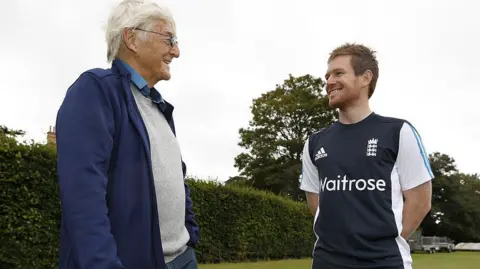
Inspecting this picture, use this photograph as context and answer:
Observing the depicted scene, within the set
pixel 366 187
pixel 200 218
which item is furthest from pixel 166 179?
pixel 200 218

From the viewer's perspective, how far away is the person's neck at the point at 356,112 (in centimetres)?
329

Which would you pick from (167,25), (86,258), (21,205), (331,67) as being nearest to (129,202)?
(86,258)

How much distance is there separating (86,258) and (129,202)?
266mm

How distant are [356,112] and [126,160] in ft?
5.80

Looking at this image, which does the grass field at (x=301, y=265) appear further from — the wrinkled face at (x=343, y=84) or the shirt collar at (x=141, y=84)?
the shirt collar at (x=141, y=84)

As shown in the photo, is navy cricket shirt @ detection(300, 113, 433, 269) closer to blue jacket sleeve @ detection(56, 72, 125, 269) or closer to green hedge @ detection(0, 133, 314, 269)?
blue jacket sleeve @ detection(56, 72, 125, 269)

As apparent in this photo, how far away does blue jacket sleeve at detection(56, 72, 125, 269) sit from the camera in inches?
68.0

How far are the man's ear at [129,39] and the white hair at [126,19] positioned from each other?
0.05 feet

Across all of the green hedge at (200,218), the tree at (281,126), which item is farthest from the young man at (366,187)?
the tree at (281,126)

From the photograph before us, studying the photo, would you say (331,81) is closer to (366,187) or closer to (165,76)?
(366,187)

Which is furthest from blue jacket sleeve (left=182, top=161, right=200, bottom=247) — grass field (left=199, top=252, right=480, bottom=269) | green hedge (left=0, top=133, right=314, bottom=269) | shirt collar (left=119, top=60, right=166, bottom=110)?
grass field (left=199, top=252, right=480, bottom=269)

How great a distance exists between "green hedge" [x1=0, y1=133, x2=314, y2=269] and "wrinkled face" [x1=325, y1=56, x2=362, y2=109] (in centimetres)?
714

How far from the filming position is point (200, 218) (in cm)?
1582

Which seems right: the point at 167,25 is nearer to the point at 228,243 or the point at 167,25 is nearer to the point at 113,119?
the point at 113,119
